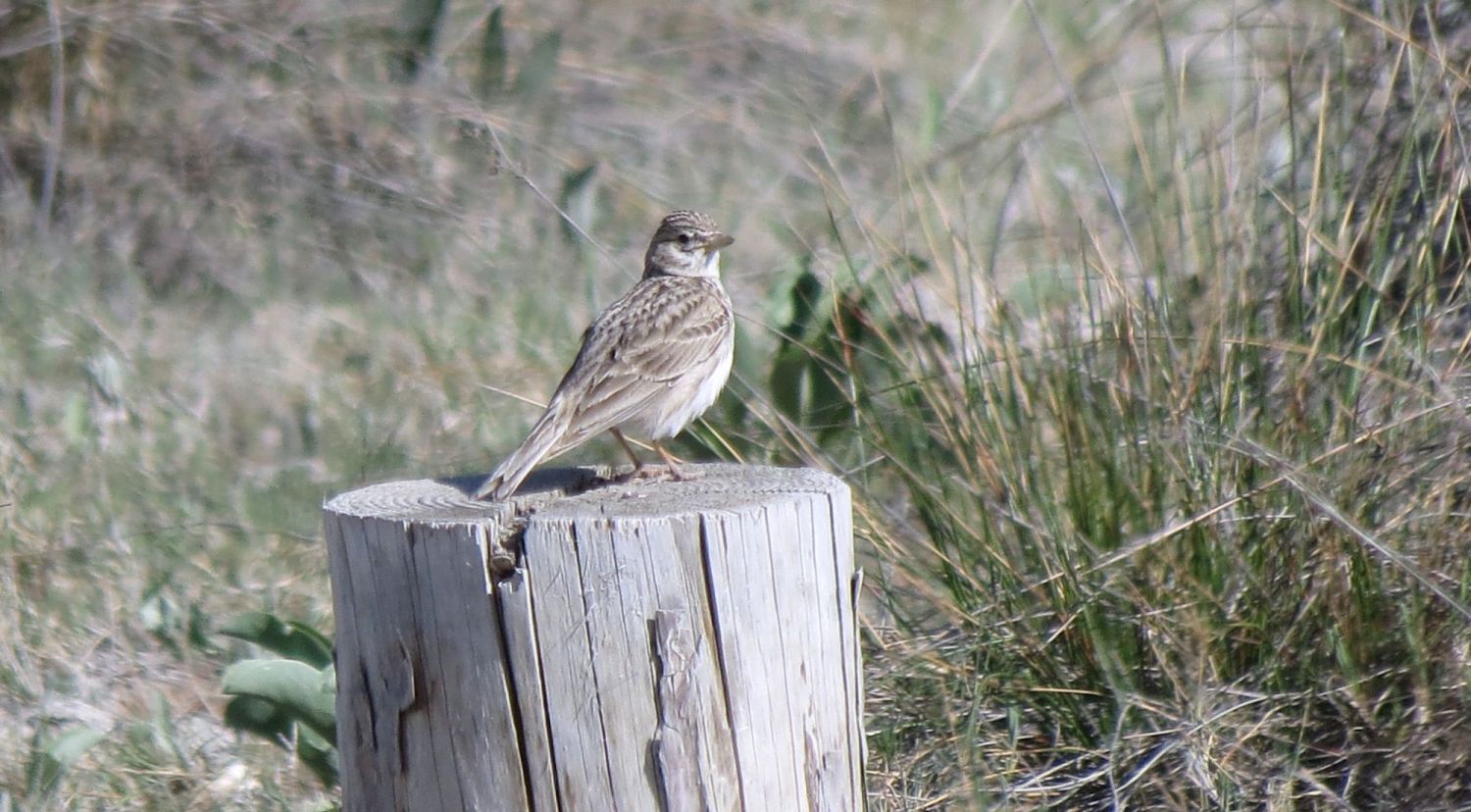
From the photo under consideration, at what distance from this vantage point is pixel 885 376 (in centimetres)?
548

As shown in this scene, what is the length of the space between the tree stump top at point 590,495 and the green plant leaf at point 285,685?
2.44 ft

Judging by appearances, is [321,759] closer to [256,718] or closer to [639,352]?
[256,718]

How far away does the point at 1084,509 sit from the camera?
4234 millimetres

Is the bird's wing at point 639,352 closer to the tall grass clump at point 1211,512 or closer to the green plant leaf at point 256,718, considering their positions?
the tall grass clump at point 1211,512

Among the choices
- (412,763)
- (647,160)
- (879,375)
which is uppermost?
(647,160)

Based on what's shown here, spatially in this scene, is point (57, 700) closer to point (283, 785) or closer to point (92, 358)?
point (283, 785)

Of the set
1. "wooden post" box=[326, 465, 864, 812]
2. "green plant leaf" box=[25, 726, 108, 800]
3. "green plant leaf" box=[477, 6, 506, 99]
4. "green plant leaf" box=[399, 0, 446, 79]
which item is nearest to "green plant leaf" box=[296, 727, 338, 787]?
"green plant leaf" box=[25, 726, 108, 800]

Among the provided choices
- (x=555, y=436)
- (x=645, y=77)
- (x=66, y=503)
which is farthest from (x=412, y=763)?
(x=645, y=77)

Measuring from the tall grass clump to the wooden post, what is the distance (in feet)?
2.67

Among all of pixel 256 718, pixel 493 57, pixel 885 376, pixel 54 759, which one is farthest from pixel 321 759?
pixel 493 57

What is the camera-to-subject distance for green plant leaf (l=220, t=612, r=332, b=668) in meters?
4.36

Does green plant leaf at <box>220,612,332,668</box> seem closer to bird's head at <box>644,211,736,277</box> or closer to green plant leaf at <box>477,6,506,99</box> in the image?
bird's head at <box>644,211,736,277</box>

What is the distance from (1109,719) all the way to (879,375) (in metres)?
1.64

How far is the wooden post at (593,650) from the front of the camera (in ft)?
9.85
